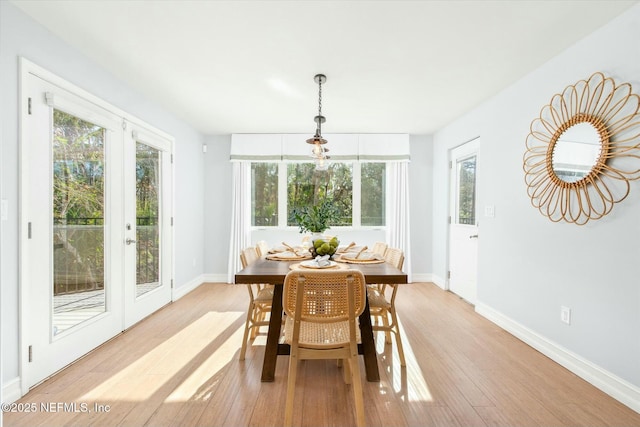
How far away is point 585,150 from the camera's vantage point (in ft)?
7.42

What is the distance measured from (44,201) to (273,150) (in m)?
3.23

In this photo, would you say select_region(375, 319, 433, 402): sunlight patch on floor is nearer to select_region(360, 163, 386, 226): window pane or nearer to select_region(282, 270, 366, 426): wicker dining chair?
select_region(282, 270, 366, 426): wicker dining chair

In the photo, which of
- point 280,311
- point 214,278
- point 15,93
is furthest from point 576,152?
point 214,278

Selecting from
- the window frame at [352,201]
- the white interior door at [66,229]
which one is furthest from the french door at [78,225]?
the window frame at [352,201]

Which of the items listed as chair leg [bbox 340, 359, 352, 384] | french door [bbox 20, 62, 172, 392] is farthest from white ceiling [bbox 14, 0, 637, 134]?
chair leg [bbox 340, 359, 352, 384]

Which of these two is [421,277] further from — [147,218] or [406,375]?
[147,218]

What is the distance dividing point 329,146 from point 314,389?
12.3 feet

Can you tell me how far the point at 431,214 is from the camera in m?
5.13

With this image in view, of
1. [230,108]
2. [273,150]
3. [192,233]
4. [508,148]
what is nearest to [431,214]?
[508,148]

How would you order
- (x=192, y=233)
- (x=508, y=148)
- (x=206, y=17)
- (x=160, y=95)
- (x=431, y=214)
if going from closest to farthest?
(x=206, y=17), (x=508, y=148), (x=160, y=95), (x=192, y=233), (x=431, y=214)

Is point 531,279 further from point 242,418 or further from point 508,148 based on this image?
point 242,418

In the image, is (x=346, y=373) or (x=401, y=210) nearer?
(x=346, y=373)

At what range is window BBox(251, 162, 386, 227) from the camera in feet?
17.0

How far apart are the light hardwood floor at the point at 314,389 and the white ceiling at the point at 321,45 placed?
2.51 meters
